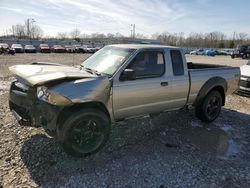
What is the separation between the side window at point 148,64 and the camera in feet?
14.7

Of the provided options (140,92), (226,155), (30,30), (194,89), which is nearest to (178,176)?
(226,155)

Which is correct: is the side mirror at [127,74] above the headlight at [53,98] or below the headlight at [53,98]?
above

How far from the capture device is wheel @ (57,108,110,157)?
3.75 m

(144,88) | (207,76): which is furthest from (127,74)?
(207,76)

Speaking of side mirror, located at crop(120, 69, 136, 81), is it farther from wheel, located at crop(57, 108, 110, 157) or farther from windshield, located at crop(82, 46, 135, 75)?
wheel, located at crop(57, 108, 110, 157)

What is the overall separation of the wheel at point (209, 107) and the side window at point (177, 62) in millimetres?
1182

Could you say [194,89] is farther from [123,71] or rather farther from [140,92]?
[123,71]

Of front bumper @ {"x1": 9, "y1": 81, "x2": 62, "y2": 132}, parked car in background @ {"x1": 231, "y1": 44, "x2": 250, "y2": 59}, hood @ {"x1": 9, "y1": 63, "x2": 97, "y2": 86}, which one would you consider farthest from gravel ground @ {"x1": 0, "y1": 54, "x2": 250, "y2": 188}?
parked car in background @ {"x1": 231, "y1": 44, "x2": 250, "y2": 59}

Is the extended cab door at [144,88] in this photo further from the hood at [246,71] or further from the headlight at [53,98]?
the hood at [246,71]

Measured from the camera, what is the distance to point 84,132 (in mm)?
4016

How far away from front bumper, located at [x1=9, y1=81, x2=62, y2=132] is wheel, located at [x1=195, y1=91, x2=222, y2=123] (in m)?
3.59

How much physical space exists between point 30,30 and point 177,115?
347ft

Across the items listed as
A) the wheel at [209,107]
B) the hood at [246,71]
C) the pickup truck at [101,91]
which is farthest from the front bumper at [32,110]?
the hood at [246,71]

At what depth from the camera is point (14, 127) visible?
16.8 ft
